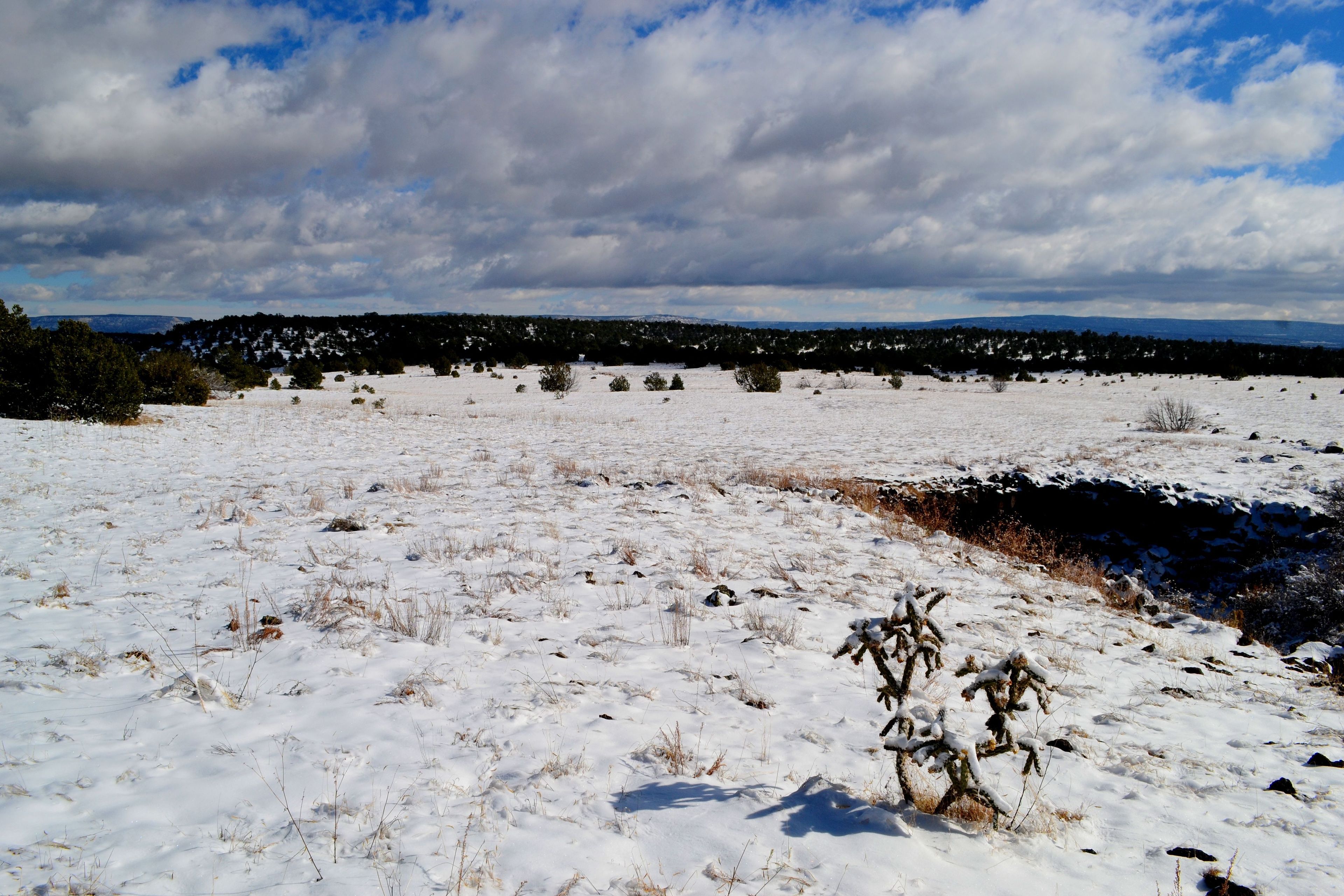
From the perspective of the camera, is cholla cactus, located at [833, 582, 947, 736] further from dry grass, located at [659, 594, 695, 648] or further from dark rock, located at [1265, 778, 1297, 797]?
dark rock, located at [1265, 778, 1297, 797]

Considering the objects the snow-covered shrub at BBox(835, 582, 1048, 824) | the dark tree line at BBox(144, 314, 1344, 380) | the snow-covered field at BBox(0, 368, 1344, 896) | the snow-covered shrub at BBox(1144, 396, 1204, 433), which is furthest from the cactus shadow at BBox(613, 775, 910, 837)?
the dark tree line at BBox(144, 314, 1344, 380)

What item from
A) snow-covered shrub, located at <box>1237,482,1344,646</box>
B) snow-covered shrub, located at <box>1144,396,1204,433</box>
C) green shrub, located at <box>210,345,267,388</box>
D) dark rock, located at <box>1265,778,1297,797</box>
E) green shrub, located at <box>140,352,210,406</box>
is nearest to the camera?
dark rock, located at <box>1265,778,1297,797</box>

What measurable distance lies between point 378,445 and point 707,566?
10.1 metres

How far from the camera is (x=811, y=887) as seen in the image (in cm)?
258

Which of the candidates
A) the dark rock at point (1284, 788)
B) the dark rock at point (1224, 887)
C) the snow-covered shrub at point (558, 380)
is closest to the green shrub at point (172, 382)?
the snow-covered shrub at point (558, 380)

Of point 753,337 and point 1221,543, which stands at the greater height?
point 753,337

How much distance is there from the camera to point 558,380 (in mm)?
34469

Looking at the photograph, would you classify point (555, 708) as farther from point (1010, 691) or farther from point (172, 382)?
point (172, 382)

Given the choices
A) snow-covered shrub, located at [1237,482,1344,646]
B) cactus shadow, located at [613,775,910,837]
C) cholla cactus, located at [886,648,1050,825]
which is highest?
cholla cactus, located at [886,648,1050,825]

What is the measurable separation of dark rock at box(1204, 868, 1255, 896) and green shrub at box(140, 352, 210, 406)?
Result: 25.6 metres

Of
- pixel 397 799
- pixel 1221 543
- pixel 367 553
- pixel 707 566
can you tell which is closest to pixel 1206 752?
pixel 707 566

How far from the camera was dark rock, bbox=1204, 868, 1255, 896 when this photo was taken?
2682 millimetres

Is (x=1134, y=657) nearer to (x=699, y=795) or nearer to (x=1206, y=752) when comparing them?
(x=1206, y=752)

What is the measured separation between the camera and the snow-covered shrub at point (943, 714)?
9.05 feet
